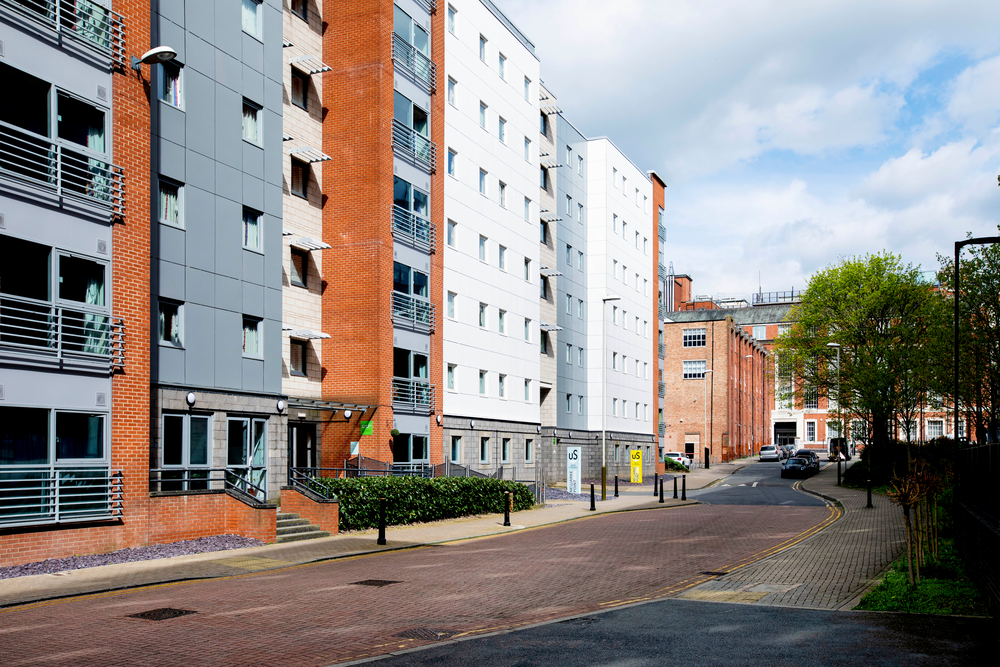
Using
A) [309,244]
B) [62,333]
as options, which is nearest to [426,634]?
[62,333]

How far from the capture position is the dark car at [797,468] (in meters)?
60.3

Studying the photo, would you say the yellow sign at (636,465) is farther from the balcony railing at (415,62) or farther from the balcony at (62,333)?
the balcony at (62,333)

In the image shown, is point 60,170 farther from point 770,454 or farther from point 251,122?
point 770,454

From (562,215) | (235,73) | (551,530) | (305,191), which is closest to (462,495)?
(551,530)

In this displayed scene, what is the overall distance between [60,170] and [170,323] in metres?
4.96

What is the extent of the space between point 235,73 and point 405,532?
44.4 ft

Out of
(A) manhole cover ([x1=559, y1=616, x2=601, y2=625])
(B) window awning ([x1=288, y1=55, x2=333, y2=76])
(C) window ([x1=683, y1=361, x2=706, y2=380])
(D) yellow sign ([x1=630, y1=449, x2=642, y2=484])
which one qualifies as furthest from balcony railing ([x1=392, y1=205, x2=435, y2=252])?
(C) window ([x1=683, y1=361, x2=706, y2=380])

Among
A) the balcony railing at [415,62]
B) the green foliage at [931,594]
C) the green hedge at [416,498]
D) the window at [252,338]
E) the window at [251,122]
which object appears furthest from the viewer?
the balcony railing at [415,62]

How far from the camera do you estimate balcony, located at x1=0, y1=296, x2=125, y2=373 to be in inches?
679

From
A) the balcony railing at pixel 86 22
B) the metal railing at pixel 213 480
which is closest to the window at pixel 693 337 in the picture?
the metal railing at pixel 213 480

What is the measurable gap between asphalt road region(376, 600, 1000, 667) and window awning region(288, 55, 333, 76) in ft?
76.5

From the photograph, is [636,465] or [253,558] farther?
[636,465]

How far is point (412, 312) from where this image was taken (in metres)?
33.4

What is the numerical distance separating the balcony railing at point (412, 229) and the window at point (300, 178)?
10.9 feet
